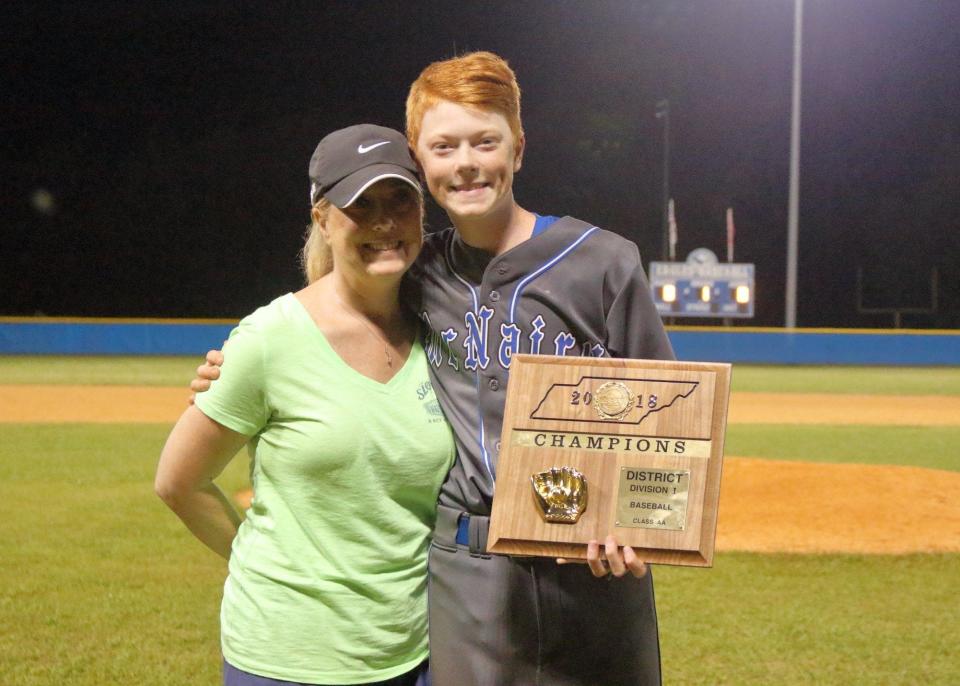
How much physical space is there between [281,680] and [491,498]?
1.67 feet

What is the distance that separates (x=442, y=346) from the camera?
→ 2.00m

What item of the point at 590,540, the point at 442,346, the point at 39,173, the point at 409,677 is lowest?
the point at 409,677

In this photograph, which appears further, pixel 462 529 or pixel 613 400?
pixel 462 529

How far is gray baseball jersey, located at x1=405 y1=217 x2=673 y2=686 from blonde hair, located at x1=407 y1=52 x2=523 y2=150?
0.87 feet

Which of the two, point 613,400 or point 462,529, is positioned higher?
point 613,400

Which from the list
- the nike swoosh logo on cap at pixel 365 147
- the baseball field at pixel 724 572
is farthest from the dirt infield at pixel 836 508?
the nike swoosh logo on cap at pixel 365 147

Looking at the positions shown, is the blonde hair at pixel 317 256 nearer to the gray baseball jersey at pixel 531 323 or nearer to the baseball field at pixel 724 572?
the gray baseball jersey at pixel 531 323

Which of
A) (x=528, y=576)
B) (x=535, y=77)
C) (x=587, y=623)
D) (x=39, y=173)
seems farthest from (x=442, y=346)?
(x=535, y=77)

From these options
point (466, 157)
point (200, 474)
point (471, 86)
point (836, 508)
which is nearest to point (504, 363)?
point (466, 157)

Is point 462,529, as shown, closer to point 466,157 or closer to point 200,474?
point 200,474

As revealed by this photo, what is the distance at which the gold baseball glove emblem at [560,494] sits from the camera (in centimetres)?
167

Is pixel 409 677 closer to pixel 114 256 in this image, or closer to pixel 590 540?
pixel 590 540

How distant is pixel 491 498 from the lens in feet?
6.18

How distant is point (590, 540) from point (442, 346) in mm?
527
